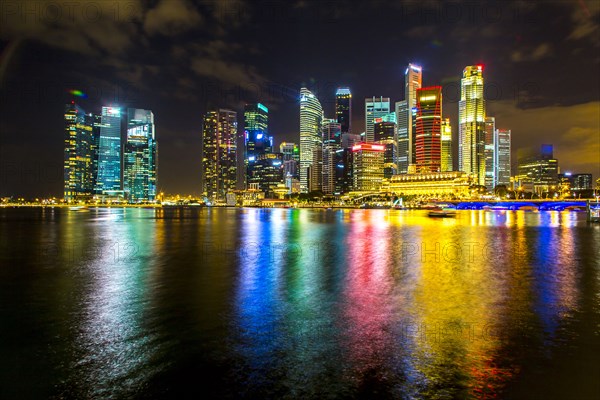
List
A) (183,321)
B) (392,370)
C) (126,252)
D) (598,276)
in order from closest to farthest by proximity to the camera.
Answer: (392,370)
(183,321)
(598,276)
(126,252)

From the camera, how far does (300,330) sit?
38.6 feet

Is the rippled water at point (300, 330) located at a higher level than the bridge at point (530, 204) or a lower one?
lower

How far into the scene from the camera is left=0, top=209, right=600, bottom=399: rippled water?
8289 millimetres

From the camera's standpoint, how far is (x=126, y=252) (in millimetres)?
29875

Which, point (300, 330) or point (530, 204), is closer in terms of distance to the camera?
point (300, 330)

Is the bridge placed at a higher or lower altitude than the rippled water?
higher

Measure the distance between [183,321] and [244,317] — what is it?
1.99 m

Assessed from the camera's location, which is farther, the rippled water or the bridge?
the bridge

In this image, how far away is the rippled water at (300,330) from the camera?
8.29 metres

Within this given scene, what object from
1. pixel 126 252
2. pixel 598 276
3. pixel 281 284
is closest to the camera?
pixel 281 284

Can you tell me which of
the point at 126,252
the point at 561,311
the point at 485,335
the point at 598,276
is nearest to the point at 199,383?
the point at 485,335

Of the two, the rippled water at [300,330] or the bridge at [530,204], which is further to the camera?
the bridge at [530,204]

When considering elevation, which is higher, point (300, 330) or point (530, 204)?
point (530, 204)

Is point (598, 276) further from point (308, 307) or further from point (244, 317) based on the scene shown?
point (244, 317)
